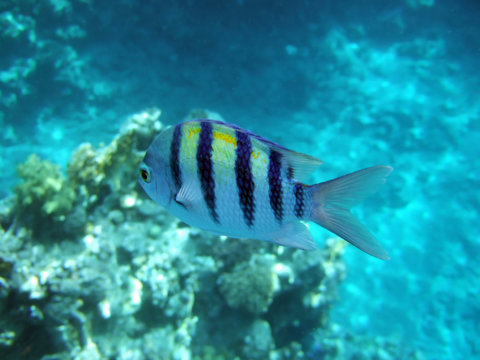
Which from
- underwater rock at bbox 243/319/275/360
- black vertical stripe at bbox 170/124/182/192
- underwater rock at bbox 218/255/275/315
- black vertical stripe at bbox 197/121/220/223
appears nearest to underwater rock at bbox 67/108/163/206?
underwater rock at bbox 218/255/275/315

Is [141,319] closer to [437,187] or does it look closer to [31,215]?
[31,215]

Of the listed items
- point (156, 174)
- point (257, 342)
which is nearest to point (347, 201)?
point (156, 174)

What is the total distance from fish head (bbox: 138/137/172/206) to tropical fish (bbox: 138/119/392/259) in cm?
1

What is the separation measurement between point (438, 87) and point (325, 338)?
1245 centimetres

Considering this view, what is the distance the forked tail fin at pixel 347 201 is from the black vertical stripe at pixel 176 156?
25.4 inches

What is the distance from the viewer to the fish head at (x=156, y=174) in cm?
142

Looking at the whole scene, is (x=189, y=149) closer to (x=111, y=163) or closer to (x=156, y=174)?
(x=156, y=174)

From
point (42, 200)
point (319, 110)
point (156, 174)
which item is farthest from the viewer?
point (319, 110)

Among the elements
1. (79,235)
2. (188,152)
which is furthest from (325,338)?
(188,152)

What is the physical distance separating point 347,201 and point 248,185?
0.47 m

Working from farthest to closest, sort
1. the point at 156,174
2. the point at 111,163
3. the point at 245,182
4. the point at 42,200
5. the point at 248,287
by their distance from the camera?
the point at 111,163, the point at 248,287, the point at 42,200, the point at 156,174, the point at 245,182

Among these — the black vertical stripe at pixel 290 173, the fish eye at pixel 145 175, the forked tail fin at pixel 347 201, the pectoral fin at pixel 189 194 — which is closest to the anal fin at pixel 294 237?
the forked tail fin at pixel 347 201

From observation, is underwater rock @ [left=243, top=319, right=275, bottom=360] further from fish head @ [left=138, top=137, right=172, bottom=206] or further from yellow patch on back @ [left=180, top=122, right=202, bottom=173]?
yellow patch on back @ [left=180, top=122, right=202, bottom=173]

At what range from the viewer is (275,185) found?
1314 mm
